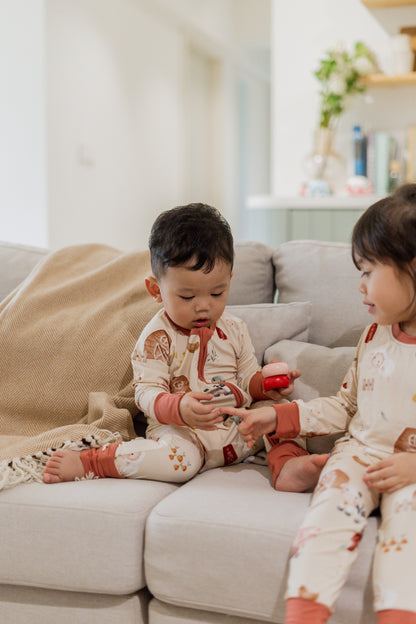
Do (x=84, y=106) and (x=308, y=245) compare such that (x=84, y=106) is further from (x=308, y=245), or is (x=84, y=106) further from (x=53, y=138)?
(x=308, y=245)

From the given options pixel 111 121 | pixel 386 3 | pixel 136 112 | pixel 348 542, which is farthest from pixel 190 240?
pixel 136 112

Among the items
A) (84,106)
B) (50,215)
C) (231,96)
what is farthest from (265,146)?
(50,215)

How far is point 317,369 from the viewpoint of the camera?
168cm

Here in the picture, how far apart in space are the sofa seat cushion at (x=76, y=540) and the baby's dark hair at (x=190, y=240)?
1.65ft

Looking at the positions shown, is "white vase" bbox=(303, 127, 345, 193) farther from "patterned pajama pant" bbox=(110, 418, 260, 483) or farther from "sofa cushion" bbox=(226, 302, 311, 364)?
"patterned pajama pant" bbox=(110, 418, 260, 483)

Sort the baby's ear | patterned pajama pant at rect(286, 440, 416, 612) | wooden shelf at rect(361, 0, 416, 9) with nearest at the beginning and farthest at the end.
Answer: patterned pajama pant at rect(286, 440, 416, 612) → the baby's ear → wooden shelf at rect(361, 0, 416, 9)

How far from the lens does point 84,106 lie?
4.54 metres

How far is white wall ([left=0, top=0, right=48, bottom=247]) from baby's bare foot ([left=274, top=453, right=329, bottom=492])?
308 cm

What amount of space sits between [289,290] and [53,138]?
2.71m

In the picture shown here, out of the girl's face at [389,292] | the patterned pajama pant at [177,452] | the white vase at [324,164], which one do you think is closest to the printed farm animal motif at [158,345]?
the patterned pajama pant at [177,452]

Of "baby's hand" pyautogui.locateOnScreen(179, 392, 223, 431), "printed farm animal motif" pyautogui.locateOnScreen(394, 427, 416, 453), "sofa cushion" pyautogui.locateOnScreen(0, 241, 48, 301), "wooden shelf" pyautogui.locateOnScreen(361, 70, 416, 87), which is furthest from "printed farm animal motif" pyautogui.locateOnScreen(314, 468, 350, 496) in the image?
"wooden shelf" pyautogui.locateOnScreen(361, 70, 416, 87)

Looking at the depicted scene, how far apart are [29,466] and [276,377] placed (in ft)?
1.85

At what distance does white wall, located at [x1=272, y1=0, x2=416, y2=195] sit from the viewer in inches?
157

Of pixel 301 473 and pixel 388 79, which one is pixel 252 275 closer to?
pixel 301 473
